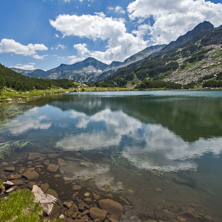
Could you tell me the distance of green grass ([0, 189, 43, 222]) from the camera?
7.06 metres

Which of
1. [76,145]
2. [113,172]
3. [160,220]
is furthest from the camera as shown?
[76,145]

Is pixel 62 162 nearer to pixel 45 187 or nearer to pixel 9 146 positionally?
pixel 45 187

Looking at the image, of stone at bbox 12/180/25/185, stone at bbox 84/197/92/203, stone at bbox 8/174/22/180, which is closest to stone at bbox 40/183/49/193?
stone at bbox 12/180/25/185

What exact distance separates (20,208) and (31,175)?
4.72 meters

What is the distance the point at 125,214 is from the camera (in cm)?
831

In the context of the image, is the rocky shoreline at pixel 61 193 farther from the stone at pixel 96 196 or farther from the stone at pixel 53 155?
the stone at pixel 53 155

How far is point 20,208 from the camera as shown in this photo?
7723 millimetres

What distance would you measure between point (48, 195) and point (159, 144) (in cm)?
1502

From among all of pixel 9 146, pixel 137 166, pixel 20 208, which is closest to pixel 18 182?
pixel 20 208

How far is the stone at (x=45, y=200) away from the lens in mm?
8163

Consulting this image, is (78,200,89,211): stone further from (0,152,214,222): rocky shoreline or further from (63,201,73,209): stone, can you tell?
(63,201,73,209): stone

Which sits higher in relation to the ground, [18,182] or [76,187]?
[18,182]

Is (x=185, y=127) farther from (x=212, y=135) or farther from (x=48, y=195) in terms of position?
(x=48, y=195)

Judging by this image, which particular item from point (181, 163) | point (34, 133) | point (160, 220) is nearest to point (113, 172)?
point (160, 220)
